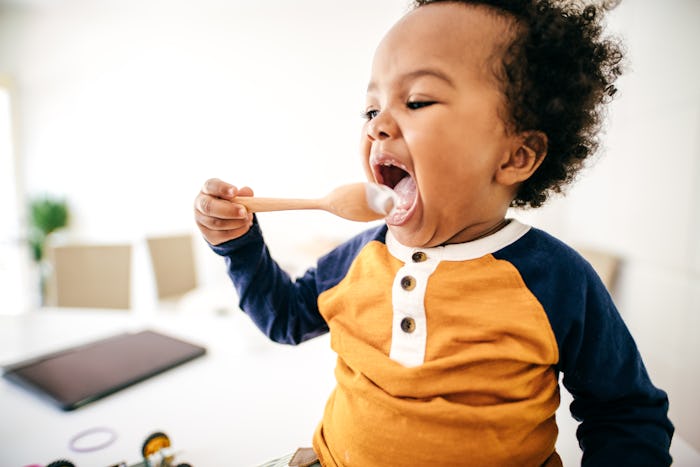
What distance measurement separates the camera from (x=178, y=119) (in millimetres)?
3717

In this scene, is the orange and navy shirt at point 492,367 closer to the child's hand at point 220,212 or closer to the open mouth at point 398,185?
the open mouth at point 398,185

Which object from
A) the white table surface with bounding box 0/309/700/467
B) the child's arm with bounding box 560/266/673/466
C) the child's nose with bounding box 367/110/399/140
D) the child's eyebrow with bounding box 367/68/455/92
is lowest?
the white table surface with bounding box 0/309/700/467

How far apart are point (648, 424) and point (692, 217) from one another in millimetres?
960

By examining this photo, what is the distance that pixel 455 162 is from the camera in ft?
1.76

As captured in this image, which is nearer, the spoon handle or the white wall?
the spoon handle

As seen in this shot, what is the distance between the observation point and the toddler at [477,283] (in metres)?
0.53

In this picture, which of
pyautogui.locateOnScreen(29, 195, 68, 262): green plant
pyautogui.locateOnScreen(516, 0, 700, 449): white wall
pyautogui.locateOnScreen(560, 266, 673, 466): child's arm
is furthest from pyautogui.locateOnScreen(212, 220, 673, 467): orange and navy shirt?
pyautogui.locateOnScreen(29, 195, 68, 262): green plant

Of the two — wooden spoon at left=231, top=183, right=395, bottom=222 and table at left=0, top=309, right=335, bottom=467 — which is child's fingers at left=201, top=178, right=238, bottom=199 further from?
table at left=0, top=309, right=335, bottom=467

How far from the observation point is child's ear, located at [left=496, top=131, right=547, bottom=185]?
583 millimetres

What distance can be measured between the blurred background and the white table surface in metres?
1.46

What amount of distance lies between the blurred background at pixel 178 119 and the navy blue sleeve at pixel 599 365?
133 cm

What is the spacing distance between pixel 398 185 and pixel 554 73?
0.94 ft

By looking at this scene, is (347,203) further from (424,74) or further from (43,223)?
(43,223)

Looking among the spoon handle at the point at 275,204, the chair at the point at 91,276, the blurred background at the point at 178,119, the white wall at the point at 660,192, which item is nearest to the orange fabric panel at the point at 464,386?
the spoon handle at the point at 275,204
